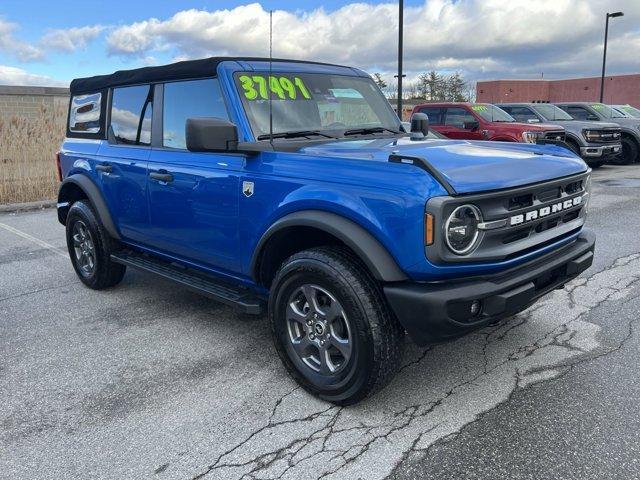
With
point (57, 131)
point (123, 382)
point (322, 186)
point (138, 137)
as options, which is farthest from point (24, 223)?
point (322, 186)

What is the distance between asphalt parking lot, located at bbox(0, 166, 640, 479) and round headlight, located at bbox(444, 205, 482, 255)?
927mm

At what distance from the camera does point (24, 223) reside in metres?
8.59

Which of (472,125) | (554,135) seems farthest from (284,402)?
(554,135)

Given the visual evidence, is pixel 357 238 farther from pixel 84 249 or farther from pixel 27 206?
pixel 27 206

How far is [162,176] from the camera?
153 inches

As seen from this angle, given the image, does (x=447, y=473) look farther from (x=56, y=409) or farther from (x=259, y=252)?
(x=56, y=409)

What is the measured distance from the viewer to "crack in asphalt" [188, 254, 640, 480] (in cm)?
252

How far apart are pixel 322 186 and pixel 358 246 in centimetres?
41

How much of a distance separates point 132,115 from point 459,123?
9686 millimetres

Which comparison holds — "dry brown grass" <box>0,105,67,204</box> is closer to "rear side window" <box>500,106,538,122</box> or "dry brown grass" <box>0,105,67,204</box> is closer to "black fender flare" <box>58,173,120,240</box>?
"black fender flare" <box>58,173,120,240</box>

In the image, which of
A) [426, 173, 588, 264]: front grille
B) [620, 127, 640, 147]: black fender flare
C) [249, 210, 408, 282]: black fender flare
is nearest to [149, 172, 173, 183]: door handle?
[249, 210, 408, 282]: black fender flare

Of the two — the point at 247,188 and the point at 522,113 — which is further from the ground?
the point at 522,113

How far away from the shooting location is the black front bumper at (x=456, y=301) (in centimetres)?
254

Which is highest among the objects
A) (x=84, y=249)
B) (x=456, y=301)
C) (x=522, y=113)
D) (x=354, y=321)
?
(x=522, y=113)
